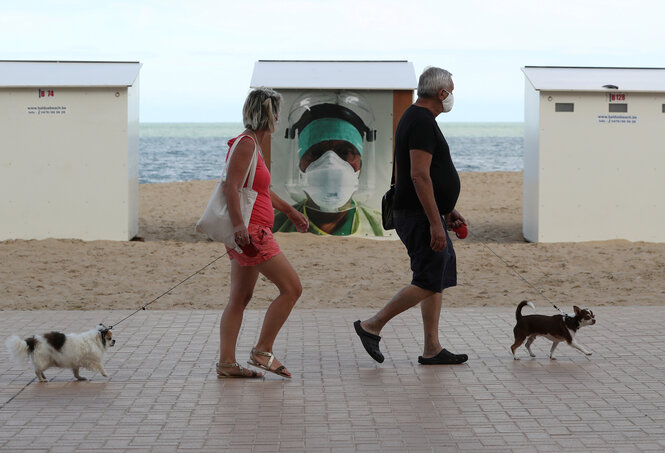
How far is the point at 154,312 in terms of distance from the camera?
27.9 ft

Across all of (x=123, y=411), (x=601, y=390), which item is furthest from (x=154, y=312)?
(x=601, y=390)

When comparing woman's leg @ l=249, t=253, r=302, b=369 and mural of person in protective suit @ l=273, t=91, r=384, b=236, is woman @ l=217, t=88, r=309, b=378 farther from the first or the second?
mural of person in protective suit @ l=273, t=91, r=384, b=236

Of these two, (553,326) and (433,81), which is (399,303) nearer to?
(553,326)

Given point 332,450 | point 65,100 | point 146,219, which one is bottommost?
point 332,450

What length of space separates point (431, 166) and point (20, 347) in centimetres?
283

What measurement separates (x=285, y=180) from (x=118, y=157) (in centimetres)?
242

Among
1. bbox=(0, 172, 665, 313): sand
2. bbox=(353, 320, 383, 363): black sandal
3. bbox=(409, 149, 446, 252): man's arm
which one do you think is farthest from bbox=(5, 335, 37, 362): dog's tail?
bbox=(0, 172, 665, 313): sand

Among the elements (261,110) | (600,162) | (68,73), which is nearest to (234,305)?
(261,110)

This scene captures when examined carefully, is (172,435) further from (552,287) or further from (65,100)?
(65,100)

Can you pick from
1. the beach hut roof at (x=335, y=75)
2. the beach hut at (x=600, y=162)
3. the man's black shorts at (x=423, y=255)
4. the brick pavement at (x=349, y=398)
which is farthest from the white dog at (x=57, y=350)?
the beach hut at (x=600, y=162)

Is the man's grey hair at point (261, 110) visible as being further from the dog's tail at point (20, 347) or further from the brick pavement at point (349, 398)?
the dog's tail at point (20, 347)

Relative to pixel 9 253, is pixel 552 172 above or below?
above

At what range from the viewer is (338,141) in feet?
44.7

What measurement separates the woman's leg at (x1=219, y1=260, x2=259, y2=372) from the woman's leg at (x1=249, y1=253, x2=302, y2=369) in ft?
0.35
